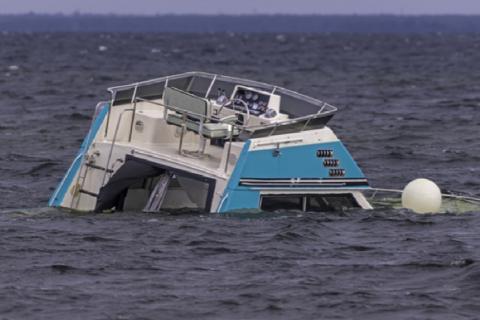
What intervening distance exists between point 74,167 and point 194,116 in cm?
208

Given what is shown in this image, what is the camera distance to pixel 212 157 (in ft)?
69.5

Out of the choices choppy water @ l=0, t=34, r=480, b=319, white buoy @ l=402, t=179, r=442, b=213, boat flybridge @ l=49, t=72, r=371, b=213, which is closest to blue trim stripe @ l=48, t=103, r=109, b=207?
boat flybridge @ l=49, t=72, r=371, b=213

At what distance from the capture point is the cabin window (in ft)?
67.2

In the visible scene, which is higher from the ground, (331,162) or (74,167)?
(331,162)

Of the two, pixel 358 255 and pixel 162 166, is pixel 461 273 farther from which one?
pixel 162 166

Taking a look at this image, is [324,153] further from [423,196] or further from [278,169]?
[423,196]

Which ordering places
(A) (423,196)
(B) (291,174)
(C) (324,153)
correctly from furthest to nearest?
(A) (423,196) → (C) (324,153) → (B) (291,174)

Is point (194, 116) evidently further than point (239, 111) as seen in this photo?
No

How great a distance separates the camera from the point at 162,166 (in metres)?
19.9

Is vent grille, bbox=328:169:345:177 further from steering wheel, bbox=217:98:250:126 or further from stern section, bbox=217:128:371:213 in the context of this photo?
steering wheel, bbox=217:98:250:126

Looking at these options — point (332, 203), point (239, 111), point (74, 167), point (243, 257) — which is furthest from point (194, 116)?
point (243, 257)

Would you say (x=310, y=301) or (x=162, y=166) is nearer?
(x=310, y=301)

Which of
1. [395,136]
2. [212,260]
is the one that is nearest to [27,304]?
[212,260]

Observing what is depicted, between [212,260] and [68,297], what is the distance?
2618mm
